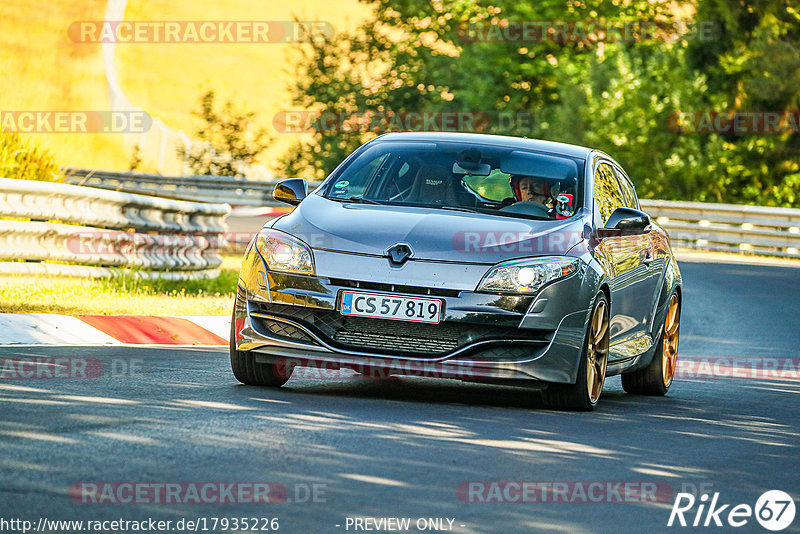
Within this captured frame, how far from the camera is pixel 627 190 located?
10883 millimetres

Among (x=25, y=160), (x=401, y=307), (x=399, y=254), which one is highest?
(x=399, y=254)

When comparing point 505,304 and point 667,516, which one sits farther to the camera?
point 505,304

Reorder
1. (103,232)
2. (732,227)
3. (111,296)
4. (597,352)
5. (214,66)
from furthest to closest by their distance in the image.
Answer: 1. (214,66)
2. (732,227)
3. (103,232)
4. (111,296)
5. (597,352)

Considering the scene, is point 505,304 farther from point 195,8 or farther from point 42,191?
point 195,8

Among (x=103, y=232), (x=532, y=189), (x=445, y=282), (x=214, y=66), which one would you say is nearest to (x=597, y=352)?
(x=532, y=189)

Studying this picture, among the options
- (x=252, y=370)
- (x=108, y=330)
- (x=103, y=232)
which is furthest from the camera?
(x=103, y=232)

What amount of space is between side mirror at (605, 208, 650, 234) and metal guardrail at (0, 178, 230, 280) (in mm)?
5937

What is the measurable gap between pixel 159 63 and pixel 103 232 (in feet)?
161

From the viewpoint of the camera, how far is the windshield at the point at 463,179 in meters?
9.02

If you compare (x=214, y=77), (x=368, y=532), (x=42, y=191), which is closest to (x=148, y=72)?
(x=214, y=77)

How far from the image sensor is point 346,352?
26.3 feet

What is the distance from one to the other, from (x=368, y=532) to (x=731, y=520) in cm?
158

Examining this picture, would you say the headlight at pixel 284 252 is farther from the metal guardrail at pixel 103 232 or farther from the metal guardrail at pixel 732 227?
the metal guardrail at pixel 732 227

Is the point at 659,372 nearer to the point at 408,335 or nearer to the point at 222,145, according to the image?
the point at 408,335
